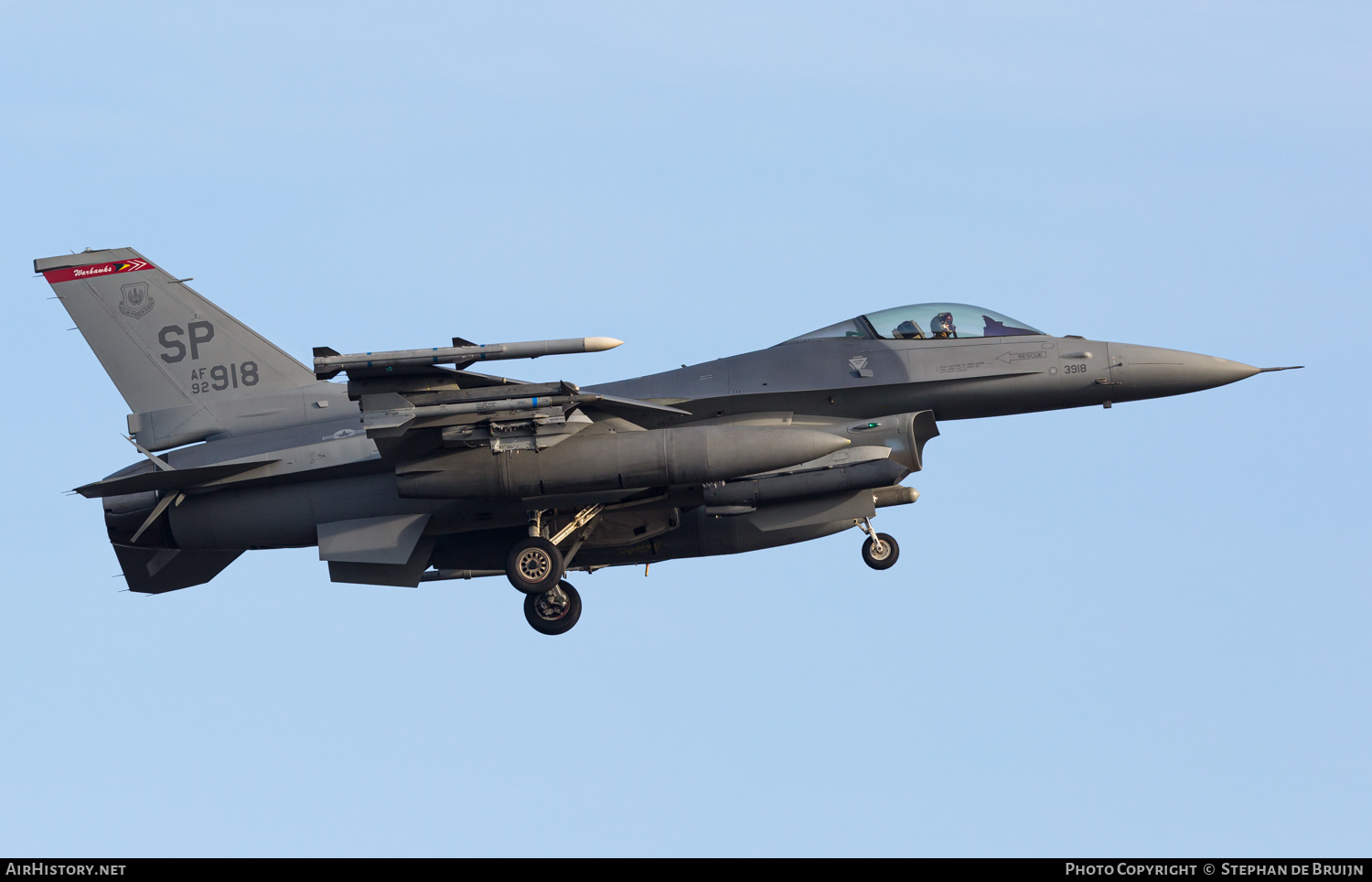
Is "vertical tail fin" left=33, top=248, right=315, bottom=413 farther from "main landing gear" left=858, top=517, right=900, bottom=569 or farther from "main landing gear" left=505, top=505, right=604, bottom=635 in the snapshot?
"main landing gear" left=858, top=517, right=900, bottom=569

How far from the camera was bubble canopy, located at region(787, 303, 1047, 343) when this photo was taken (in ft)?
63.3

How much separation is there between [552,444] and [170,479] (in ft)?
15.6

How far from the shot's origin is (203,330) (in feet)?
67.1

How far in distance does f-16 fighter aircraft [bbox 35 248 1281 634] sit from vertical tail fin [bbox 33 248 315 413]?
30 mm

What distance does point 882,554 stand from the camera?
1939 centimetres

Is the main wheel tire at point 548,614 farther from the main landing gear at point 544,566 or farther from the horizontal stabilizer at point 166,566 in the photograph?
the horizontal stabilizer at point 166,566

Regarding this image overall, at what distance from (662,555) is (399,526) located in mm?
3377

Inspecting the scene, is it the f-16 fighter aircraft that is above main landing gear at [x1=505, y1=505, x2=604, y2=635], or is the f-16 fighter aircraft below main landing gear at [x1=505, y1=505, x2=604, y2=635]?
above

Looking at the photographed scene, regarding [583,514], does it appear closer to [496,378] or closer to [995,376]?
[496,378]

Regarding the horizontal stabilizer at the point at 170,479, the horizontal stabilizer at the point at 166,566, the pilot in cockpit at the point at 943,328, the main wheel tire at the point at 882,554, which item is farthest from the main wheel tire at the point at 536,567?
the pilot in cockpit at the point at 943,328

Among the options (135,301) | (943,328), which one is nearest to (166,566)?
(135,301)

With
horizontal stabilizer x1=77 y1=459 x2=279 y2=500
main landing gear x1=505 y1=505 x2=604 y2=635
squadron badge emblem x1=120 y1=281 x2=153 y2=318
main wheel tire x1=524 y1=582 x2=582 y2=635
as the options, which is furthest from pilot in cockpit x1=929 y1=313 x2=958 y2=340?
squadron badge emblem x1=120 y1=281 x2=153 y2=318
